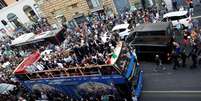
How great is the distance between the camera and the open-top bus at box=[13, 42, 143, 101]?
14539mm

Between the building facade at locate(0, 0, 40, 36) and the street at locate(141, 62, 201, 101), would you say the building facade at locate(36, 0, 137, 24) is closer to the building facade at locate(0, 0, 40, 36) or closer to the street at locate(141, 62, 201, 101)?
the building facade at locate(0, 0, 40, 36)

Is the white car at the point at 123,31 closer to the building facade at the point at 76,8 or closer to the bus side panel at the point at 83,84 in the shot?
the building facade at the point at 76,8

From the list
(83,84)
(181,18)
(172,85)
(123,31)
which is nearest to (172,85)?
(172,85)

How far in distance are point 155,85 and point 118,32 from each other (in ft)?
27.3

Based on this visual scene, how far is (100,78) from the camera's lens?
49.5 feet

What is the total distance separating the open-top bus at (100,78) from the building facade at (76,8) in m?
14.8

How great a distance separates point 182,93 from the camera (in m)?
15.7

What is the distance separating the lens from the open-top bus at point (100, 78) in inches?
572

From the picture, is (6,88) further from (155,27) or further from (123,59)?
(155,27)

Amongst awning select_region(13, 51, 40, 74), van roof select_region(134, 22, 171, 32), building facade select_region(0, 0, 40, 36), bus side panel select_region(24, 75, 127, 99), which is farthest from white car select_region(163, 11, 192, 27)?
building facade select_region(0, 0, 40, 36)

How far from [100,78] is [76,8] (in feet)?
61.9

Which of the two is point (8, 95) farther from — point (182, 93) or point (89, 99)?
point (182, 93)

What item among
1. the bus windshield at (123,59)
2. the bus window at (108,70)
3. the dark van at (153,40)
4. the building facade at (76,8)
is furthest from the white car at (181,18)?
the bus window at (108,70)

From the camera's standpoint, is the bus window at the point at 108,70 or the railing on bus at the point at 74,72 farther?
the railing on bus at the point at 74,72
